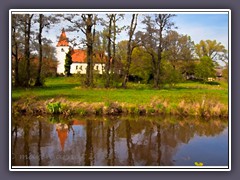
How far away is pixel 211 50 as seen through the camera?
504 cm

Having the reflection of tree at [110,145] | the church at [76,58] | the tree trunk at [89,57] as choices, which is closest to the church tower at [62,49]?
the church at [76,58]

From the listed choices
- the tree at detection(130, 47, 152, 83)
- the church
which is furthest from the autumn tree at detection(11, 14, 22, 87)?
the tree at detection(130, 47, 152, 83)

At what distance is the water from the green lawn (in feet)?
0.86

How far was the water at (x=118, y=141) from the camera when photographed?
16.0 feet

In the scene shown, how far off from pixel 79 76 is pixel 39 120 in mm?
765

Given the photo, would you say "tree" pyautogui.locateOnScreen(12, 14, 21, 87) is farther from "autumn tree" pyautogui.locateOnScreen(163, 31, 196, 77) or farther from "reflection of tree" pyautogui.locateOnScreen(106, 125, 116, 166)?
"autumn tree" pyautogui.locateOnScreen(163, 31, 196, 77)

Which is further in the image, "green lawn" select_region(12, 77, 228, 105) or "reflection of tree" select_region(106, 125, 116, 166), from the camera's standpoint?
"green lawn" select_region(12, 77, 228, 105)

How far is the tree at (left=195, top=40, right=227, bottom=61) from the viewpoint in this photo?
4.96m

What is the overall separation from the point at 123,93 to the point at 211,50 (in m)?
1.25

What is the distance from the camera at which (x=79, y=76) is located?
522 centimetres

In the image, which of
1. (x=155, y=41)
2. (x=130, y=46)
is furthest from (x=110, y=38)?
(x=155, y=41)

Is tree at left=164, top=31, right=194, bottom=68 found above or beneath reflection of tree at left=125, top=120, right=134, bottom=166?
above
